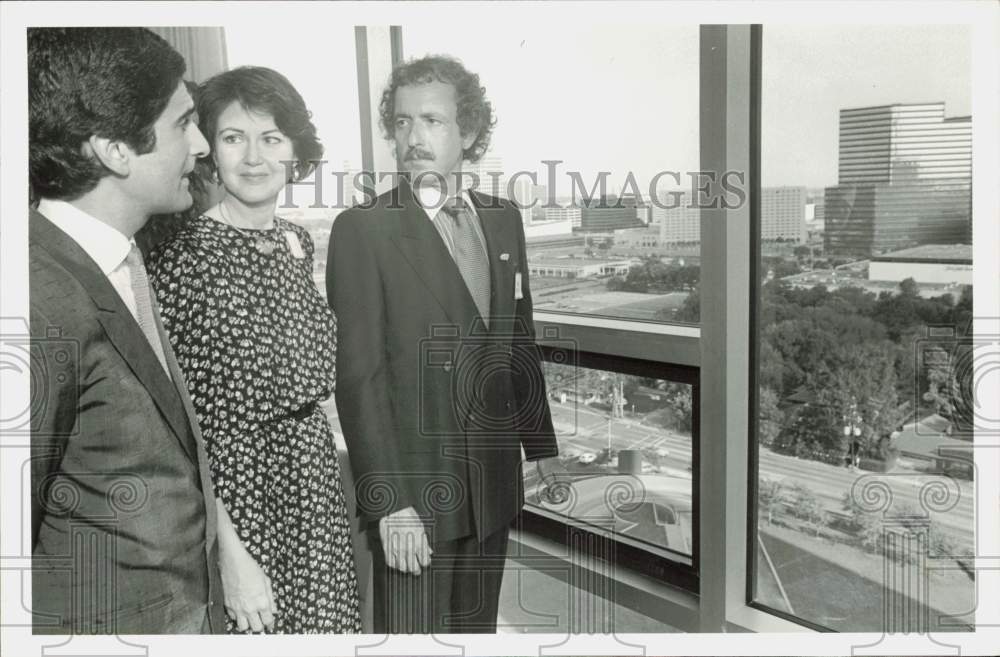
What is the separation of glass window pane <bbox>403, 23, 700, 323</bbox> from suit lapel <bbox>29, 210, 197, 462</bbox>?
921 mm

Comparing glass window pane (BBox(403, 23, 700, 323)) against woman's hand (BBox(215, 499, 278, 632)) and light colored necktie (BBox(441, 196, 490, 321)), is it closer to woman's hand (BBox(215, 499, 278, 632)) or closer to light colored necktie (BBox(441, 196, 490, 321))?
light colored necktie (BBox(441, 196, 490, 321))

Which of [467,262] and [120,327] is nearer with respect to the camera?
[120,327]

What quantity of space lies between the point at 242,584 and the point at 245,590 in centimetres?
2

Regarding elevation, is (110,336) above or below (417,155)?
below

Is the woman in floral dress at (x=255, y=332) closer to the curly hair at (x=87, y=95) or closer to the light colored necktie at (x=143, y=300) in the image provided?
the light colored necktie at (x=143, y=300)

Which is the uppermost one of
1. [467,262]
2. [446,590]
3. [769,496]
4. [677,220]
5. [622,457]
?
[677,220]

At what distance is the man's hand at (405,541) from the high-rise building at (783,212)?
3.80 feet

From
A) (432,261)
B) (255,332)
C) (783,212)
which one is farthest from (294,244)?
(783,212)

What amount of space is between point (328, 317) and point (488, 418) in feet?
1.57

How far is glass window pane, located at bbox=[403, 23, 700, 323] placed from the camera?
203 centimetres

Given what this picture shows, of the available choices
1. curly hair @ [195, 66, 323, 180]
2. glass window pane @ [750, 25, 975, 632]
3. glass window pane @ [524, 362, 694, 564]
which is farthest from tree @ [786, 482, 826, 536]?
→ curly hair @ [195, 66, 323, 180]

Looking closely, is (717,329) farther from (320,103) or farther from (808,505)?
(320,103)

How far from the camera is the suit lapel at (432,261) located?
2037mm

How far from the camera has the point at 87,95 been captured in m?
1.97
